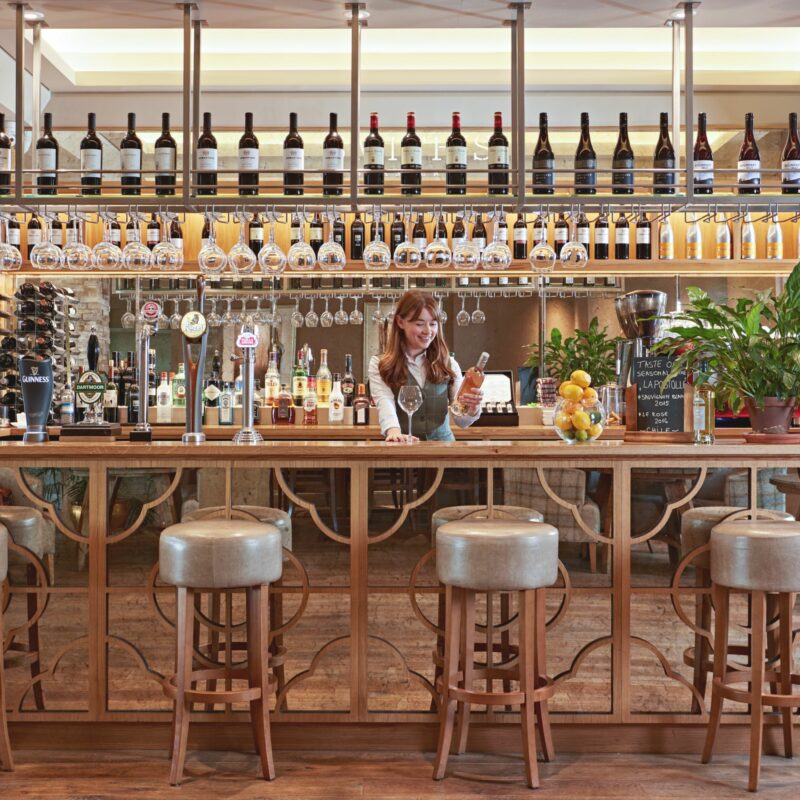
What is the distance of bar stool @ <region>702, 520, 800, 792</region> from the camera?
8.71 feet

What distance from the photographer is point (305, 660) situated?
304cm

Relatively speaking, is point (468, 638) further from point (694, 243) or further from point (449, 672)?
point (694, 243)

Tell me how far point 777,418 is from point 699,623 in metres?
0.80

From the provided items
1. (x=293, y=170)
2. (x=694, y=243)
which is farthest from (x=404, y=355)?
(x=694, y=243)

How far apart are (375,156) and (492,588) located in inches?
90.9

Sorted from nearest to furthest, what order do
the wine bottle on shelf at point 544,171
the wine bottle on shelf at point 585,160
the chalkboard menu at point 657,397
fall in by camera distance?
the chalkboard menu at point 657,397 < the wine bottle on shelf at point 544,171 < the wine bottle on shelf at point 585,160

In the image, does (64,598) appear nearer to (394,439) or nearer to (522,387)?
(394,439)

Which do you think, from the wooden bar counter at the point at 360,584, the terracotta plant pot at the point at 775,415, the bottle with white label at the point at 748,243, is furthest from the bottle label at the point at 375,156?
the bottle with white label at the point at 748,243

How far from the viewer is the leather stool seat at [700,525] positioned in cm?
308

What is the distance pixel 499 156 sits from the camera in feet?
13.2

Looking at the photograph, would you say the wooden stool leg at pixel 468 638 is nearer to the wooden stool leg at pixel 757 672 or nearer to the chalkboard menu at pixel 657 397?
the wooden stool leg at pixel 757 672

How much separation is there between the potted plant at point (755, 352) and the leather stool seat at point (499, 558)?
0.98 m

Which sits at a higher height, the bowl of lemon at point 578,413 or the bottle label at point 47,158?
the bottle label at point 47,158

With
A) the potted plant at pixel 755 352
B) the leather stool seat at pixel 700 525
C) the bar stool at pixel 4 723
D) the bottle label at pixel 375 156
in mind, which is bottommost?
the bar stool at pixel 4 723
